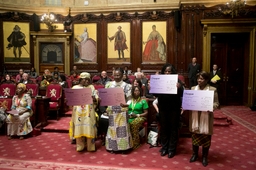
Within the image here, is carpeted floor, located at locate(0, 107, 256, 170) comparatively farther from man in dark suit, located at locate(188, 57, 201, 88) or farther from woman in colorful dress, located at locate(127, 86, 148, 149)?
man in dark suit, located at locate(188, 57, 201, 88)

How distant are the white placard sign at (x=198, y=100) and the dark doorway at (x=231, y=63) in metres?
6.59

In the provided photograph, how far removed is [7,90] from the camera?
6898 millimetres

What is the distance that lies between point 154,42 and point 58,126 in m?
6.30

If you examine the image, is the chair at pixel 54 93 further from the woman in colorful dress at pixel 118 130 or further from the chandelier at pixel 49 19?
the chandelier at pixel 49 19

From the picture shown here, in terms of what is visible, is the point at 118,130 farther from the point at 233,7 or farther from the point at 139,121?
the point at 233,7

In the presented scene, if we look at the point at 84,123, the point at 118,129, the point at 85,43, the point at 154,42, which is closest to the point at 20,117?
the point at 84,123

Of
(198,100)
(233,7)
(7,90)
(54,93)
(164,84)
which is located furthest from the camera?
(233,7)

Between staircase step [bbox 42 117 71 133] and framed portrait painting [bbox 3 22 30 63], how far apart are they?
5.93 meters

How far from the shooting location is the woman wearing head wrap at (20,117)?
5169 millimetres

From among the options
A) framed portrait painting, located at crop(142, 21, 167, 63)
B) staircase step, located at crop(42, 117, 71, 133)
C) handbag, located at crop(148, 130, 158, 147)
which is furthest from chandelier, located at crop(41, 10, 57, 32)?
handbag, located at crop(148, 130, 158, 147)

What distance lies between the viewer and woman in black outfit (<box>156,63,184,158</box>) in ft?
12.7

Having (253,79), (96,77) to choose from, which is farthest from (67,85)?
(253,79)

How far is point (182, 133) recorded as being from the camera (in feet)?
17.4

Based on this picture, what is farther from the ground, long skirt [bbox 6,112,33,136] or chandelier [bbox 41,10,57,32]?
chandelier [bbox 41,10,57,32]
